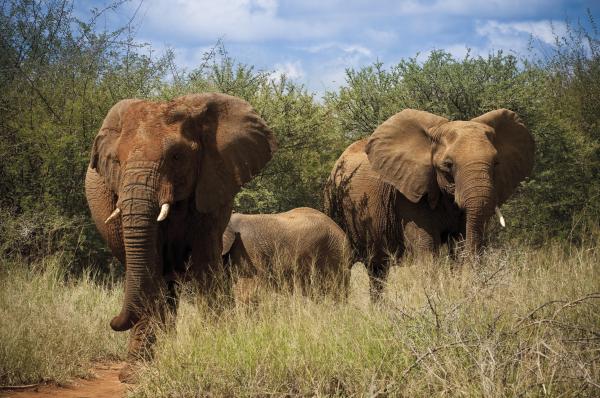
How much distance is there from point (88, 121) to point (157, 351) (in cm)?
611

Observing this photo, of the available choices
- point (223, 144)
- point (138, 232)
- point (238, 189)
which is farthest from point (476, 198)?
point (138, 232)

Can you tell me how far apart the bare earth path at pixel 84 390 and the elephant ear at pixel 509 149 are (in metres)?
5.53

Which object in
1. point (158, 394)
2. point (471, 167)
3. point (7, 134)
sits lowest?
point (158, 394)

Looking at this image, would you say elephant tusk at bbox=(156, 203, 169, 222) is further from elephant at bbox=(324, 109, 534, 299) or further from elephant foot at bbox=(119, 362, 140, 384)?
elephant at bbox=(324, 109, 534, 299)

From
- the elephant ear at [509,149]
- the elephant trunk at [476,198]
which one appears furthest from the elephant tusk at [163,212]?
the elephant ear at [509,149]

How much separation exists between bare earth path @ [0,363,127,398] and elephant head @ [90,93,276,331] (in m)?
0.51

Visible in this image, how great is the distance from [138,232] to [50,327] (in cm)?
153

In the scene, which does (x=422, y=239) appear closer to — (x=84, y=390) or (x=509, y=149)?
(x=509, y=149)

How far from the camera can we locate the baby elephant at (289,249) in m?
9.62

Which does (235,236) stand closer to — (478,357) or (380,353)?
(380,353)

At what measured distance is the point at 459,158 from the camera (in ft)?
29.9

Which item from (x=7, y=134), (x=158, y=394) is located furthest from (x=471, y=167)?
(x=7, y=134)

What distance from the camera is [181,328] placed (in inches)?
258

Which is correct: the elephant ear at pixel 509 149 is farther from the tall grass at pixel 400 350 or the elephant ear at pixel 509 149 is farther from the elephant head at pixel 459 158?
the tall grass at pixel 400 350
